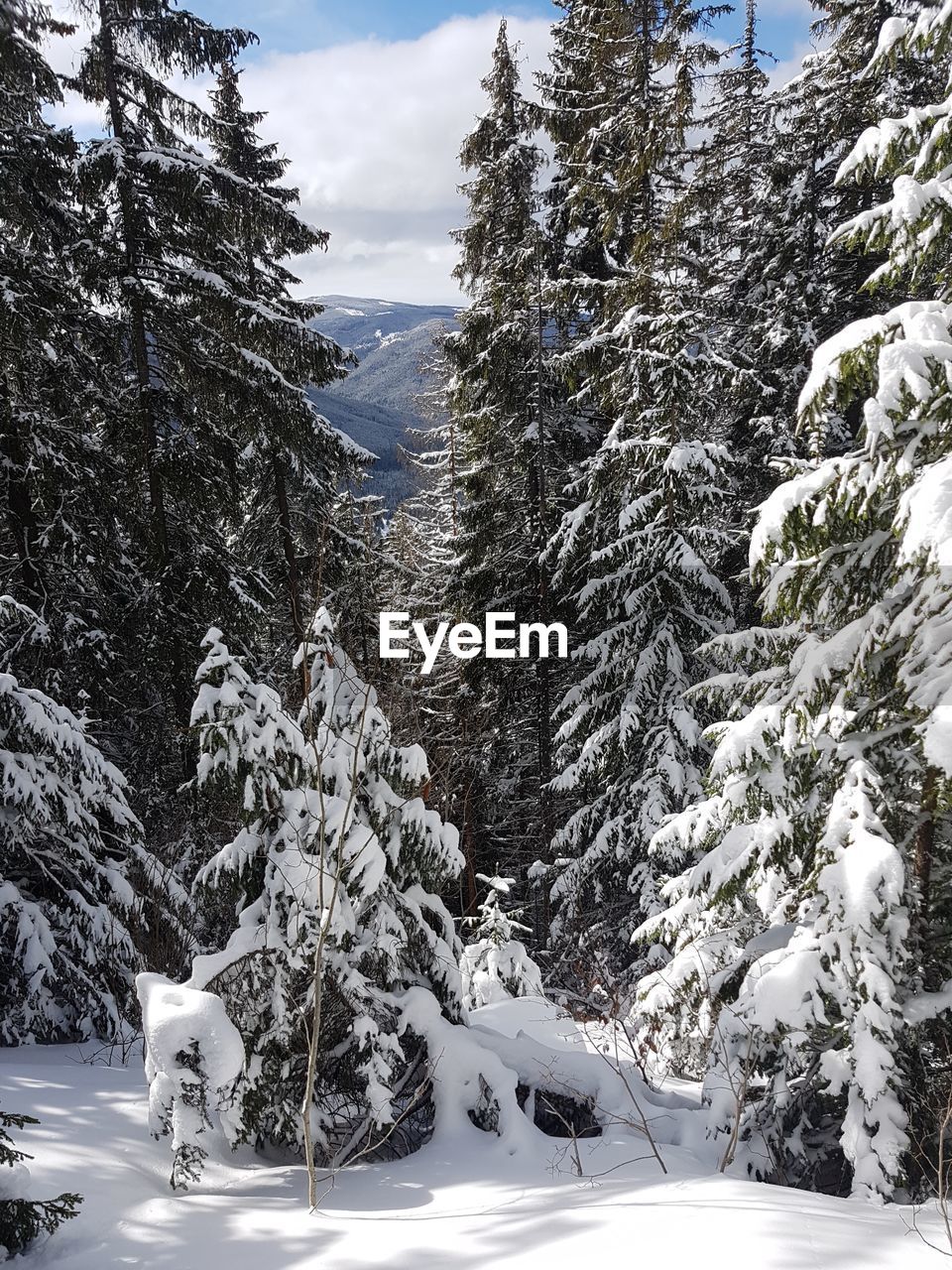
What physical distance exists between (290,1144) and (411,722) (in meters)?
3.52

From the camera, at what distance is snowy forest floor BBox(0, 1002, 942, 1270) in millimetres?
3109

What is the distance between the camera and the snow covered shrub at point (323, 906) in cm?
454

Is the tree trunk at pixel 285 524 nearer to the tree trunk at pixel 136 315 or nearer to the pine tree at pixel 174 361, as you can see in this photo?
the pine tree at pixel 174 361

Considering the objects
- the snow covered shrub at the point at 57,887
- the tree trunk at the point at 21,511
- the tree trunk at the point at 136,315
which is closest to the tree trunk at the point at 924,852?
the snow covered shrub at the point at 57,887

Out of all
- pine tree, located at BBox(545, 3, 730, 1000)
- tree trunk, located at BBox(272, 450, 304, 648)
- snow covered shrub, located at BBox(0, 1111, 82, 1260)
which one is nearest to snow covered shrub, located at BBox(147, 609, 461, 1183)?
snow covered shrub, located at BBox(0, 1111, 82, 1260)

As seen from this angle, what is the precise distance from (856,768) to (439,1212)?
3125 millimetres

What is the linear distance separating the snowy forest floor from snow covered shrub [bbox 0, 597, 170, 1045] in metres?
1.60

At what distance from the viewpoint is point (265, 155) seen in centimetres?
1291

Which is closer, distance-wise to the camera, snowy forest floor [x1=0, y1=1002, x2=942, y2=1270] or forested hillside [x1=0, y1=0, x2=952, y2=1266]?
snowy forest floor [x1=0, y1=1002, x2=942, y2=1270]

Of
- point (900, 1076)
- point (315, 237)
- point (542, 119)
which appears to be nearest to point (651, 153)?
point (542, 119)

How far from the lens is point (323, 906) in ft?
14.5

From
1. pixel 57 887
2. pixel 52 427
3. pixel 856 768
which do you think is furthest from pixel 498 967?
pixel 52 427

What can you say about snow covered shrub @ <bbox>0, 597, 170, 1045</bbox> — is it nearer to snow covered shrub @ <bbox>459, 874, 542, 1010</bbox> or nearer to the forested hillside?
the forested hillside

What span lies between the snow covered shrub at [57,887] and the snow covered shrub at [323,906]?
219 cm
